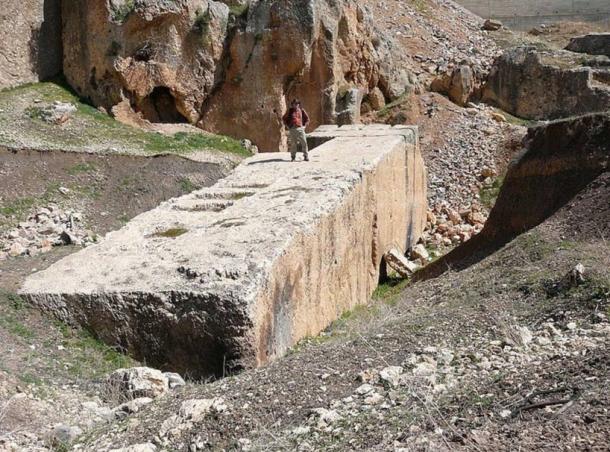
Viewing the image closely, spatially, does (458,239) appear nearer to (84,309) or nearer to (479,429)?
(84,309)

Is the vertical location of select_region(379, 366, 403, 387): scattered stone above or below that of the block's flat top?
above

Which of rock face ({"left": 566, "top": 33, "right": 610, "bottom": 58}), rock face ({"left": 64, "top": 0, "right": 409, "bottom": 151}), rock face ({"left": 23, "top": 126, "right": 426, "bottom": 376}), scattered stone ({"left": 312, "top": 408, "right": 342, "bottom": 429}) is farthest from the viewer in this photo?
rock face ({"left": 566, "top": 33, "right": 610, "bottom": 58})

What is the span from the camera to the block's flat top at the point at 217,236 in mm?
7000

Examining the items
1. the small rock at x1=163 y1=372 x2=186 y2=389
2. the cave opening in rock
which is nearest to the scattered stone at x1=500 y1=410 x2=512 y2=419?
the small rock at x1=163 y1=372 x2=186 y2=389

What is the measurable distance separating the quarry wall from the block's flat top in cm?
2080

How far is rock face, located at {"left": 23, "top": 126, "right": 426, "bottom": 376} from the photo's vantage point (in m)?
6.69

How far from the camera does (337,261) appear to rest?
962cm

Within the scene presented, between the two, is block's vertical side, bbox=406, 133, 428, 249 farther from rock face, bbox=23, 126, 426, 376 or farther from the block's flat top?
rock face, bbox=23, 126, 426, 376

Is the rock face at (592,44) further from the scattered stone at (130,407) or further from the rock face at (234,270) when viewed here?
the scattered stone at (130,407)

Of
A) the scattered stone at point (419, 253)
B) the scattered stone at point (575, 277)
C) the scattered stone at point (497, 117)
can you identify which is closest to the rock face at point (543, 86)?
the scattered stone at point (497, 117)

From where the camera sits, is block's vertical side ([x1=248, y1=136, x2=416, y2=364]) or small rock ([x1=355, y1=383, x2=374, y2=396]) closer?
small rock ([x1=355, y1=383, x2=374, y2=396])

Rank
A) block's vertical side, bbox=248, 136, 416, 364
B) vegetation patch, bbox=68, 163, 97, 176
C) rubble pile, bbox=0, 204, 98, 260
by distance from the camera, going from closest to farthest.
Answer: block's vertical side, bbox=248, 136, 416, 364
rubble pile, bbox=0, 204, 98, 260
vegetation patch, bbox=68, 163, 97, 176

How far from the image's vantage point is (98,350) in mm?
6812

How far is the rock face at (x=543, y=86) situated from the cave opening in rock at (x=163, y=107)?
7887 millimetres
